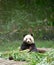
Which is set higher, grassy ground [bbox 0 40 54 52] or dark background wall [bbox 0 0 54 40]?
dark background wall [bbox 0 0 54 40]

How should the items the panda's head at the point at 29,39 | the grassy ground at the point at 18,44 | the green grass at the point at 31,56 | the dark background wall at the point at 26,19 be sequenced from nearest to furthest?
the green grass at the point at 31,56 → the panda's head at the point at 29,39 → the grassy ground at the point at 18,44 → the dark background wall at the point at 26,19

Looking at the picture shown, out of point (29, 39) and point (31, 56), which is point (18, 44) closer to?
point (29, 39)

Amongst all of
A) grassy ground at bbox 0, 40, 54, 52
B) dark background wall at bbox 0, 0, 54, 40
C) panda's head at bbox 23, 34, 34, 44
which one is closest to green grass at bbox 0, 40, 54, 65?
panda's head at bbox 23, 34, 34, 44

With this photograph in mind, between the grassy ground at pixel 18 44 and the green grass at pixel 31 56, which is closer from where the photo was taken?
the green grass at pixel 31 56

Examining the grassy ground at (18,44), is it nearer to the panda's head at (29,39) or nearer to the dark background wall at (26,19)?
the dark background wall at (26,19)

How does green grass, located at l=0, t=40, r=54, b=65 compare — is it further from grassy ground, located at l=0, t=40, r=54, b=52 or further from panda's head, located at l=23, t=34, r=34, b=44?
grassy ground, located at l=0, t=40, r=54, b=52

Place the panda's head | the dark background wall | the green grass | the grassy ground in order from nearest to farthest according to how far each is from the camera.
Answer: the green grass, the panda's head, the grassy ground, the dark background wall

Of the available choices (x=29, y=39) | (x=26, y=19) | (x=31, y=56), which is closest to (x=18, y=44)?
(x=26, y=19)

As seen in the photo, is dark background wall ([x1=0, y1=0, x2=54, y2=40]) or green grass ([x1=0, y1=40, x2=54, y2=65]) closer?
green grass ([x1=0, y1=40, x2=54, y2=65])

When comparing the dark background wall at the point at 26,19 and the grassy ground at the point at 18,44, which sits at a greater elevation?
the dark background wall at the point at 26,19

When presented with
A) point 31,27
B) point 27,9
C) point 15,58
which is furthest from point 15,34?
point 15,58

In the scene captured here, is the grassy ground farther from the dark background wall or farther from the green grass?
the green grass

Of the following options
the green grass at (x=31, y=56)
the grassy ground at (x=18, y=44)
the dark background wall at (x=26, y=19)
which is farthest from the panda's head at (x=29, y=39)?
the dark background wall at (x=26, y=19)

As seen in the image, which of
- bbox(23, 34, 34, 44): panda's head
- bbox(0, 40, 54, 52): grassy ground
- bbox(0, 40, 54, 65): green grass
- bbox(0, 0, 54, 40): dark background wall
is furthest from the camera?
bbox(0, 0, 54, 40): dark background wall
